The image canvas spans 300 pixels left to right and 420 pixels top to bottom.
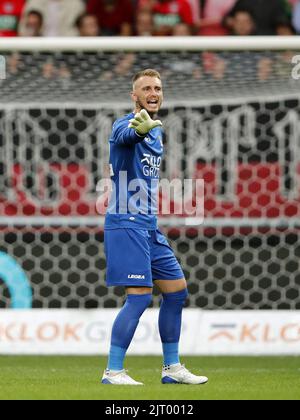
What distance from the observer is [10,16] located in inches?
474

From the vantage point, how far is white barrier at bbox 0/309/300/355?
363 inches

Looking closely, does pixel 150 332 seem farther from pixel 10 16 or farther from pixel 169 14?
pixel 10 16

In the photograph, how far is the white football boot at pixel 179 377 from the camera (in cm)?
673

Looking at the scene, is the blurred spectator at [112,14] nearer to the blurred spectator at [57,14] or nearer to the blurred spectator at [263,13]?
the blurred spectator at [57,14]

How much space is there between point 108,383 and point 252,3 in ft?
21.5

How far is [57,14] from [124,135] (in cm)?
622

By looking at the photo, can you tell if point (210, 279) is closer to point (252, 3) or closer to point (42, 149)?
point (42, 149)

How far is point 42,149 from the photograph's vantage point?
972 cm

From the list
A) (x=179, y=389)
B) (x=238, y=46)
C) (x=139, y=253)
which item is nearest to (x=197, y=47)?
(x=238, y=46)

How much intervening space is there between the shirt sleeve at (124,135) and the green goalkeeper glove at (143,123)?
0.05 m

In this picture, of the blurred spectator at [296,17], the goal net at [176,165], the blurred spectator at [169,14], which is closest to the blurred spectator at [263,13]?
the blurred spectator at [296,17]

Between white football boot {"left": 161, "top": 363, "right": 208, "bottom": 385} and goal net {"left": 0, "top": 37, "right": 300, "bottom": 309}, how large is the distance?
3091 millimetres

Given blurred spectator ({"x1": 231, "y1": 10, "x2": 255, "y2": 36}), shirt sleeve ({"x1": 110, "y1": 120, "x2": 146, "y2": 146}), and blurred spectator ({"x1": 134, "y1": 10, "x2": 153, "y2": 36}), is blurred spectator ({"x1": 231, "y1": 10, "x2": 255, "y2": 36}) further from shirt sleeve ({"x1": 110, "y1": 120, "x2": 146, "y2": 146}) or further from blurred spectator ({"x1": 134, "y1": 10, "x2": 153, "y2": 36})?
shirt sleeve ({"x1": 110, "y1": 120, "x2": 146, "y2": 146})

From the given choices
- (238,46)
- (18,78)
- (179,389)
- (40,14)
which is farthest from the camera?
(40,14)
